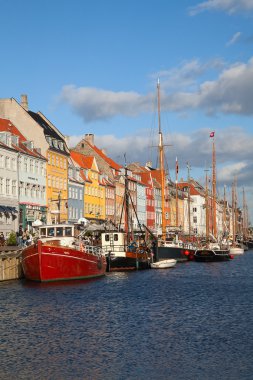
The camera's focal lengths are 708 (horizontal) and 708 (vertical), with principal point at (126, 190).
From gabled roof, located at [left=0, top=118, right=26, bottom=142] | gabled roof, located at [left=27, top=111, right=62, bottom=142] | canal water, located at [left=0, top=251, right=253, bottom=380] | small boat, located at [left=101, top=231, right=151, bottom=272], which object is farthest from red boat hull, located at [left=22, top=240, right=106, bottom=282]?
gabled roof, located at [left=27, top=111, right=62, bottom=142]

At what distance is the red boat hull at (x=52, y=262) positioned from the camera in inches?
1909

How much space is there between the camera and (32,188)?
87438 millimetres

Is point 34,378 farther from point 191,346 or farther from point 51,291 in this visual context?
point 51,291

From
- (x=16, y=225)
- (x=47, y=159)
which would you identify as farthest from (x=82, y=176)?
(x=16, y=225)

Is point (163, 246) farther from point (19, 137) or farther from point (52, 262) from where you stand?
point (52, 262)

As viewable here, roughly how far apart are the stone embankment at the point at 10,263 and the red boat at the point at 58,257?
1369mm

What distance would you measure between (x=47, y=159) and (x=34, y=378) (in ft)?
236

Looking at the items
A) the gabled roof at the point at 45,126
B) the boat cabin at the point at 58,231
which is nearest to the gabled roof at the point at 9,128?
the gabled roof at the point at 45,126

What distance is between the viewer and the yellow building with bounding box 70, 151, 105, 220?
10888cm

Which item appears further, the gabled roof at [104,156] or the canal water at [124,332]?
the gabled roof at [104,156]

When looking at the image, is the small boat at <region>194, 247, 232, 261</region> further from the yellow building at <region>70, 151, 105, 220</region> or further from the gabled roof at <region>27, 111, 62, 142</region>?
the gabled roof at <region>27, 111, 62, 142</region>

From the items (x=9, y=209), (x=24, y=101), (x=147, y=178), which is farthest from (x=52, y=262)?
(x=147, y=178)

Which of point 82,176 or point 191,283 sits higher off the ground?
point 82,176

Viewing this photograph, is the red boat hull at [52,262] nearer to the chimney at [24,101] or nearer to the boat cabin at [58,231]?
the boat cabin at [58,231]
